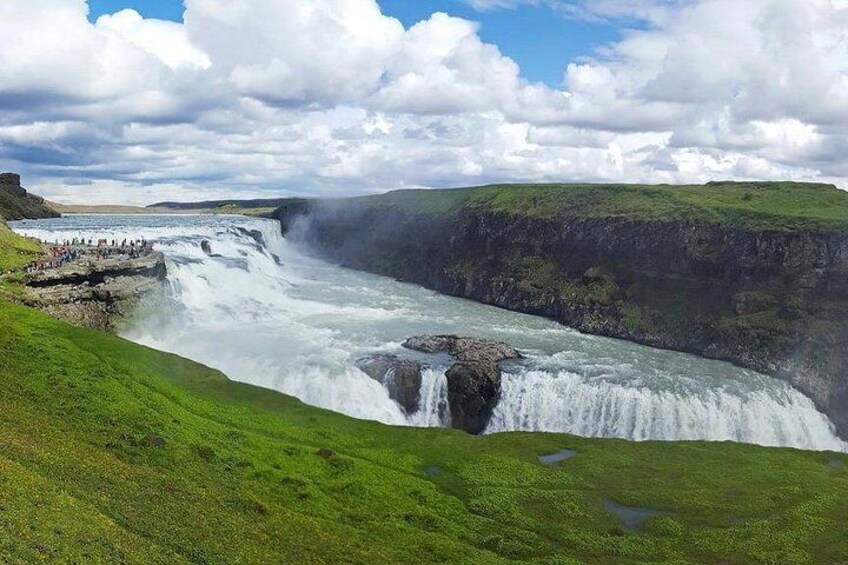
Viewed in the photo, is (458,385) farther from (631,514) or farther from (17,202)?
(17,202)

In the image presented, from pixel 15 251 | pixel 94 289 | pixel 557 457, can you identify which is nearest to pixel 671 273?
pixel 557 457

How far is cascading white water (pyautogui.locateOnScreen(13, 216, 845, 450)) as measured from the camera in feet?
201

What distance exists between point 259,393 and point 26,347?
15888 mm

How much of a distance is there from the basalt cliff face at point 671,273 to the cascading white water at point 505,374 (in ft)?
18.8

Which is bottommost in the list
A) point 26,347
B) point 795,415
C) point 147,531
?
point 795,415

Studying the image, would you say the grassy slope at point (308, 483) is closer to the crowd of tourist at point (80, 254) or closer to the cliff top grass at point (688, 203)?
the crowd of tourist at point (80, 254)

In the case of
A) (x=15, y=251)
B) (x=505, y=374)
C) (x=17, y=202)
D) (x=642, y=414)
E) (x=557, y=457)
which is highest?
(x=17, y=202)

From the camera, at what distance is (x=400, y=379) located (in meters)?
62.5

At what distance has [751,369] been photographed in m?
79.9

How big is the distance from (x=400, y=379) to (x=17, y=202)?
440ft

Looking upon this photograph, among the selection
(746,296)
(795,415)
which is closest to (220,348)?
(795,415)

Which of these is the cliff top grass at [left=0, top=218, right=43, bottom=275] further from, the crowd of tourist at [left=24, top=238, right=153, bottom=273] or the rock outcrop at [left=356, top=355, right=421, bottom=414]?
the rock outcrop at [left=356, top=355, right=421, bottom=414]

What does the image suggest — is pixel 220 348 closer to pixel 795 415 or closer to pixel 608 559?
pixel 608 559

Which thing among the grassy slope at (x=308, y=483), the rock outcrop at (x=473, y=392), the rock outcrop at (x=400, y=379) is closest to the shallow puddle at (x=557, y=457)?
the grassy slope at (x=308, y=483)
